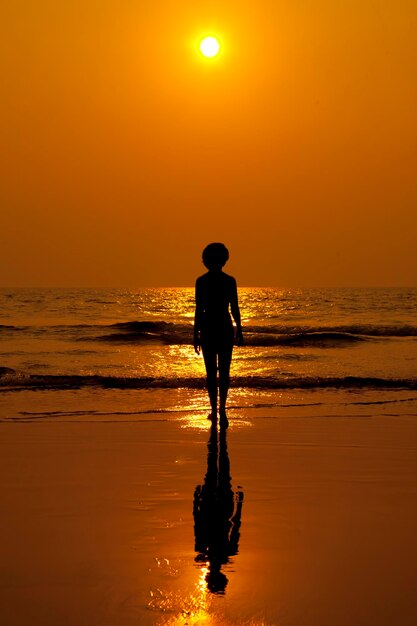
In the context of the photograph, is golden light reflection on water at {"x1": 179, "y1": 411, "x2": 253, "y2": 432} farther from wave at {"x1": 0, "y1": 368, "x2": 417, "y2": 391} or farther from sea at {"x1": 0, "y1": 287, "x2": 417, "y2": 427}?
wave at {"x1": 0, "y1": 368, "x2": 417, "y2": 391}

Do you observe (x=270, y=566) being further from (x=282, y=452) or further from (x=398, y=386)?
(x=398, y=386)

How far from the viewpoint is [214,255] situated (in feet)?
31.9

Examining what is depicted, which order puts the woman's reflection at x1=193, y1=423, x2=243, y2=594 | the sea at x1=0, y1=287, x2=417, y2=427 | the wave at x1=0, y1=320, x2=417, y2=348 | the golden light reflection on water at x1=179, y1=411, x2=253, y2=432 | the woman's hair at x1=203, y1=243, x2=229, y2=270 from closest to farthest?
1. the woman's reflection at x1=193, y1=423, x2=243, y2=594
2. the golden light reflection on water at x1=179, y1=411, x2=253, y2=432
3. the woman's hair at x1=203, y1=243, x2=229, y2=270
4. the sea at x1=0, y1=287, x2=417, y2=427
5. the wave at x1=0, y1=320, x2=417, y2=348

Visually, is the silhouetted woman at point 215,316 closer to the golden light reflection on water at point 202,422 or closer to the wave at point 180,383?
the golden light reflection on water at point 202,422

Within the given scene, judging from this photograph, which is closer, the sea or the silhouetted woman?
the silhouetted woman

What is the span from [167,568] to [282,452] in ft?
12.0

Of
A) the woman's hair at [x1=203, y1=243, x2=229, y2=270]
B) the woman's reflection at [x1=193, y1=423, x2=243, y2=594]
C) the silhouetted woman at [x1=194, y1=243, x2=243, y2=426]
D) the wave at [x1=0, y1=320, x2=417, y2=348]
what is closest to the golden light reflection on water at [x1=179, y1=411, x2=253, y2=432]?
the silhouetted woman at [x1=194, y1=243, x2=243, y2=426]

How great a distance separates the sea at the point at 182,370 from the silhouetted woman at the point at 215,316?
0.64 m

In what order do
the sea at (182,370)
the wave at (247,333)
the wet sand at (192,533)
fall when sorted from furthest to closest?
the wave at (247,333), the sea at (182,370), the wet sand at (192,533)

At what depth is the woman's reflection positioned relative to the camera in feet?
13.4

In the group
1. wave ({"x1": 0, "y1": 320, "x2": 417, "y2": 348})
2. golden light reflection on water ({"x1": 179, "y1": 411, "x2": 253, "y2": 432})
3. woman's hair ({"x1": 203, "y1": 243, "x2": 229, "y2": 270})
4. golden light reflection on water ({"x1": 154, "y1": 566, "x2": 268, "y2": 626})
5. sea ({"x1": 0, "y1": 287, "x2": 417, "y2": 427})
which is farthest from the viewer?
wave ({"x1": 0, "y1": 320, "x2": 417, "y2": 348})

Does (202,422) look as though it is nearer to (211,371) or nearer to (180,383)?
(211,371)

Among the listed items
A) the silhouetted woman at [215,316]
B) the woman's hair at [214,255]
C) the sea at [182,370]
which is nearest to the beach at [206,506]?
the sea at [182,370]

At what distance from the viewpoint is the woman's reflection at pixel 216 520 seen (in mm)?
4088
